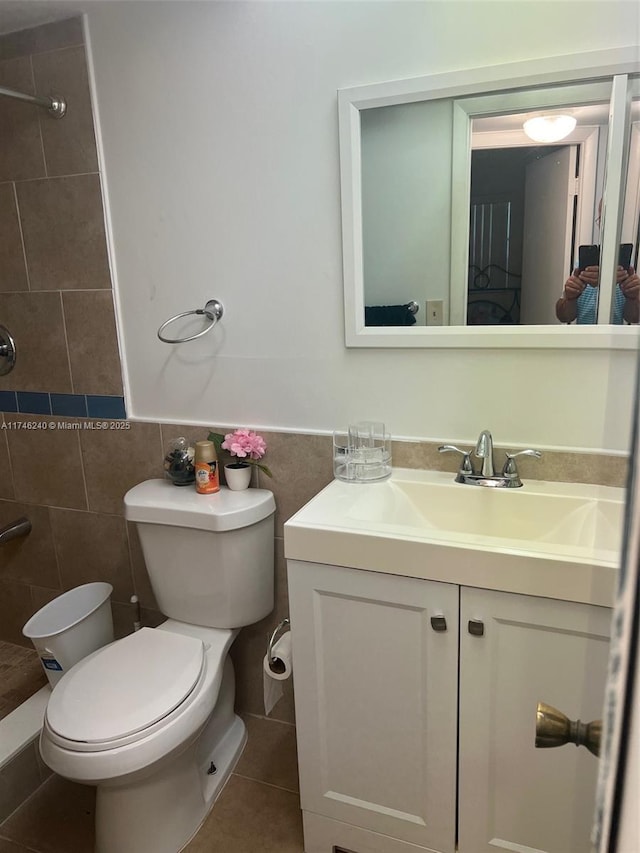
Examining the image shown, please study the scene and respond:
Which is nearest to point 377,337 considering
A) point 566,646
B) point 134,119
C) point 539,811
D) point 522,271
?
point 522,271

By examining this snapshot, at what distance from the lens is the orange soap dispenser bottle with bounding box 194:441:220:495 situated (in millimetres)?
1734

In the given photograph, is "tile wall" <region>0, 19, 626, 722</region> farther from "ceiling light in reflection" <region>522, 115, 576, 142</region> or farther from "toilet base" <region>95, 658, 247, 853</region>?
"ceiling light in reflection" <region>522, 115, 576, 142</region>

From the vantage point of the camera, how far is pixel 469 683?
4.02ft

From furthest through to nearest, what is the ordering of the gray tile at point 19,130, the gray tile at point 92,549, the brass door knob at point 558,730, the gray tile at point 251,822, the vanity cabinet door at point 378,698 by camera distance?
the gray tile at point 92,549, the gray tile at point 19,130, the gray tile at point 251,822, the vanity cabinet door at point 378,698, the brass door knob at point 558,730

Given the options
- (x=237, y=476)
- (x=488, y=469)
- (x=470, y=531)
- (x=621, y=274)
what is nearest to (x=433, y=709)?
(x=470, y=531)

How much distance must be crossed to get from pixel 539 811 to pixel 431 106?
1575 mm

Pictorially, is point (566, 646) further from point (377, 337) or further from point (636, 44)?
point (636, 44)

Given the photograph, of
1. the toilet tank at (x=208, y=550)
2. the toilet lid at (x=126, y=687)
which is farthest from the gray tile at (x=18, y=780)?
the toilet tank at (x=208, y=550)

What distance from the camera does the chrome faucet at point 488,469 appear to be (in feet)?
4.82

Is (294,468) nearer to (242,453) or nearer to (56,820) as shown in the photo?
(242,453)

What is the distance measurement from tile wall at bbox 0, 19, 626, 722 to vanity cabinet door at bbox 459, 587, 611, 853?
513 mm

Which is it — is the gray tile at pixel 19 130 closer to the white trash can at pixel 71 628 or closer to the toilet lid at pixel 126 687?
the white trash can at pixel 71 628

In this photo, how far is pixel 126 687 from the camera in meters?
1.47

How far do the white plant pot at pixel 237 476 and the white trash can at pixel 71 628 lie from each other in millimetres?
598
